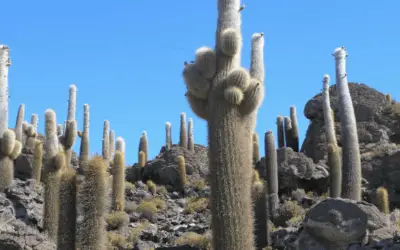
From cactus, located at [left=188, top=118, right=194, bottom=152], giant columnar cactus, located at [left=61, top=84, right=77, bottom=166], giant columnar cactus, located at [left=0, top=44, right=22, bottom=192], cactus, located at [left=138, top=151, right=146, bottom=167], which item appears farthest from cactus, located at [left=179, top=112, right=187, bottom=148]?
giant columnar cactus, located at [left=0, top=44, right=22, bottom=192]

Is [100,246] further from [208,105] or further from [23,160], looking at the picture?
[23,160]

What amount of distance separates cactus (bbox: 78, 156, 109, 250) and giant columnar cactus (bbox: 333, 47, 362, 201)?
8133mm

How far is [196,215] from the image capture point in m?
18.2

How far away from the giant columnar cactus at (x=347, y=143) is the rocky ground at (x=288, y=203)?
119 centimetres

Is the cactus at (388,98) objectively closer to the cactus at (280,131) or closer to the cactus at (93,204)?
the cactus at (280,131)

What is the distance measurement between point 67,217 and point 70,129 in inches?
344

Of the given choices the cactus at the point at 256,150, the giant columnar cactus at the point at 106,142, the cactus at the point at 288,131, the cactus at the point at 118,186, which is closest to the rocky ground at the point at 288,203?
the cactus at the point at 256,150

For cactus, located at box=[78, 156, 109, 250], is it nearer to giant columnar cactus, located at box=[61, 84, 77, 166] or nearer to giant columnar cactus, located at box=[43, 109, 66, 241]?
giant columnar cactus, located at box=[43, 109, 66, 241]

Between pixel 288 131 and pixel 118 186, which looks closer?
pixel 118 186

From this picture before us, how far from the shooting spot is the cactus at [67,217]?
9.23m

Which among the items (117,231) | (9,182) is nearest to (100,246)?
(117,231)

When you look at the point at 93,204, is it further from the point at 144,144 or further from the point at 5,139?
the point at 144,144

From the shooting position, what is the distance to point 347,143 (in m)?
16.1

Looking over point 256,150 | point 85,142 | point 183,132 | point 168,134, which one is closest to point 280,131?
point 256,150
